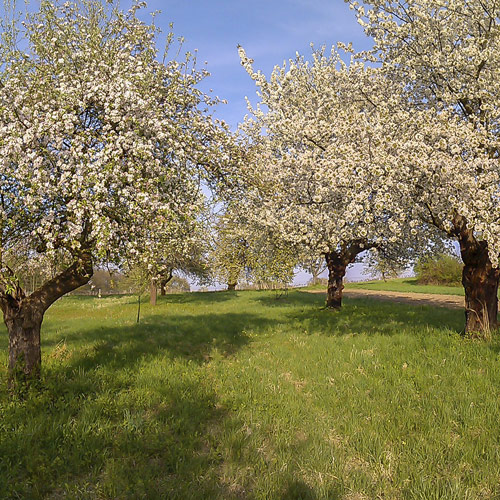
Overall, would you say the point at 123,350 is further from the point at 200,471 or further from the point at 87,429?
the point at 200,471

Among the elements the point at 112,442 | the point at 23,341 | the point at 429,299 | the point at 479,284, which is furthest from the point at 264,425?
the point at 429,299

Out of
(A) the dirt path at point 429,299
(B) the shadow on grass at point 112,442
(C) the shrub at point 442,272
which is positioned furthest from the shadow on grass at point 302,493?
(C) the shrub at point 442,272

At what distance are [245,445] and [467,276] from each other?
393 inches

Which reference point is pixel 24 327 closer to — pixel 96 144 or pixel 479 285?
pixel 96 144

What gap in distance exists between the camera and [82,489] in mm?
4953

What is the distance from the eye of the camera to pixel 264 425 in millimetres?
6660

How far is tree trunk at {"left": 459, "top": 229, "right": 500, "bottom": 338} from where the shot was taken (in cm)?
1165

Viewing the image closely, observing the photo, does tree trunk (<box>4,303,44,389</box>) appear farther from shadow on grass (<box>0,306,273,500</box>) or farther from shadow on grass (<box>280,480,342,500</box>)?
shadow on grass (<box>280,480,342,500</box>)

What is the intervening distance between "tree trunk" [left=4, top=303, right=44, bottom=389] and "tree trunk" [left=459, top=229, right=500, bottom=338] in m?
12.6

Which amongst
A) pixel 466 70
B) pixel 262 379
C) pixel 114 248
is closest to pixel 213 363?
pixel 262 379

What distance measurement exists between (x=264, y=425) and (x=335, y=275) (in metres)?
17.0

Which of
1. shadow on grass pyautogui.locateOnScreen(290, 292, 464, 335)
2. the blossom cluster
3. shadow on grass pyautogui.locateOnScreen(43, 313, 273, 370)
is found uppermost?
the blossom cluster

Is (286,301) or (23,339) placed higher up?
(23,339)

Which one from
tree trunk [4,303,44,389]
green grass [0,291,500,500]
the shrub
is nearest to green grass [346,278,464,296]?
the shrub
